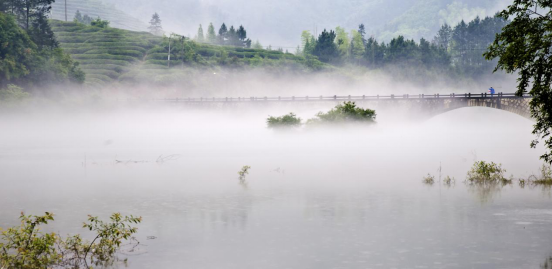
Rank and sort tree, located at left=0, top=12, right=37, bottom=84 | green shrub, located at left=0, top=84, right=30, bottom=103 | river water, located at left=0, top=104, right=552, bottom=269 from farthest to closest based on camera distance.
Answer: tree, located at left=0, top=12, right=37, bottom=84 → green shrub, located at left=0, top=84, right=30, bottom=103 → river water, located at left=0, top=104, right=552, bottom=269

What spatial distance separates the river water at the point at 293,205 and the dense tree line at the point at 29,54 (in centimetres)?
4770

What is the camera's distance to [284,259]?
17.3 meters

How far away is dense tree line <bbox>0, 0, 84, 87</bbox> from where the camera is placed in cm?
10262

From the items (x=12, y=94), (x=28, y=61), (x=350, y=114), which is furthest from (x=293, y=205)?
(x=28, y=61)

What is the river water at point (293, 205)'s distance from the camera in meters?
17.8

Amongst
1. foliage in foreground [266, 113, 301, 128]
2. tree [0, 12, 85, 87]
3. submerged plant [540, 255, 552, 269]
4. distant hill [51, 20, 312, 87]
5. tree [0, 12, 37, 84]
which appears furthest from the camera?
distant hill [51, 20, 312, 87]

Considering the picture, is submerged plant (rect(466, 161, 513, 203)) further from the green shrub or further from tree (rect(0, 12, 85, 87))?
tree (rect(0, 12, 85, 87))

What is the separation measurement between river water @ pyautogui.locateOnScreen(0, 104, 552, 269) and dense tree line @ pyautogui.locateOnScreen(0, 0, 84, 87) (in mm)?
47704

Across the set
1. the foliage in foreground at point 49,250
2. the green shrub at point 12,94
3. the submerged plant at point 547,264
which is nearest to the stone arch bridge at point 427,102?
the green shrub at point 12,94

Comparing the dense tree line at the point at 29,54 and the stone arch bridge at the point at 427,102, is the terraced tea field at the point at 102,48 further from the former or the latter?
the stone arch bridge at the point at 427,102

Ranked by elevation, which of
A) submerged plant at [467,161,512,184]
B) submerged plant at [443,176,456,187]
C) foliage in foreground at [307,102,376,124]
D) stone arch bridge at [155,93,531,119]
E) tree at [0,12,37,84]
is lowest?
submerged plant at [443,176,456,187]

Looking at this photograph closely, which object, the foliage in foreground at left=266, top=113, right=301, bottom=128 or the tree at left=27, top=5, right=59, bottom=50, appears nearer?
the foliage in foreground at left=266, top=113, right=301, bottom=128

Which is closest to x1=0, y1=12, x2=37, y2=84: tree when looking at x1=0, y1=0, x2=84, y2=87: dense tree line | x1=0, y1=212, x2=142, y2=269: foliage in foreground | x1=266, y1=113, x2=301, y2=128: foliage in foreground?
x1=0, y1=0, x2=84, y2=87: dense tree line

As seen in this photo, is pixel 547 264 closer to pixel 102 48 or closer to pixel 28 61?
pixel 28 61
